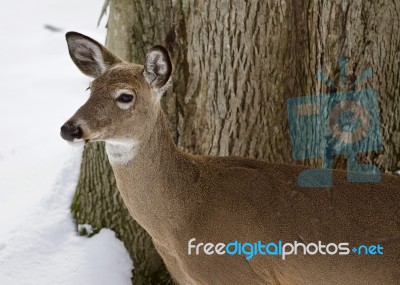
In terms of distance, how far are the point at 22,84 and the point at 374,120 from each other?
6.48 meters

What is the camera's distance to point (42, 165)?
8.25m

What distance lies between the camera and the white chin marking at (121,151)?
15.2ft

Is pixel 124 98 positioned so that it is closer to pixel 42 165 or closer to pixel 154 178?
pixel 154 178

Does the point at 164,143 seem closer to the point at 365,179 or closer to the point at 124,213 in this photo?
the point at 365,179

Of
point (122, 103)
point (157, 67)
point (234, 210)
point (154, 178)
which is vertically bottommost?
point (234, 210)

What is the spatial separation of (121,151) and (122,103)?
331mm

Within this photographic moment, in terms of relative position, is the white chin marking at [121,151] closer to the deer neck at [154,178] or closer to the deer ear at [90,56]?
the deer neck at [154,178]

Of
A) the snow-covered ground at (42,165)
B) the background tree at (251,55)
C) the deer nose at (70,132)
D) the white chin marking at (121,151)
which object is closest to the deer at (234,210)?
the white chin marking at (121,151)

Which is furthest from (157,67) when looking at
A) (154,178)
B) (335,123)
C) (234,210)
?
(335,123)

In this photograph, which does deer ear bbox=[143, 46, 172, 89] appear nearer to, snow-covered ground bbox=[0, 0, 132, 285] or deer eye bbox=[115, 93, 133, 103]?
deer eye bbox=[115, 93, 133, 103]

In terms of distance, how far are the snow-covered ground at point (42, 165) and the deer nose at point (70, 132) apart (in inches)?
87.3

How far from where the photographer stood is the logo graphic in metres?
6.09

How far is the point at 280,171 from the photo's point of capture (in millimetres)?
4957

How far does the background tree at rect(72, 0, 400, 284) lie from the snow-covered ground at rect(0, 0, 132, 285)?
1271 mm
